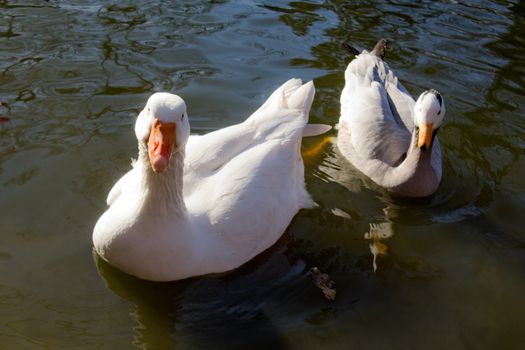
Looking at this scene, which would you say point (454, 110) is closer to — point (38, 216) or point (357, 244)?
point (357, 244)

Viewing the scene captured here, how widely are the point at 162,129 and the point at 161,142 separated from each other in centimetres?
8

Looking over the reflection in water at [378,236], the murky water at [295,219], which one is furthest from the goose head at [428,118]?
the reflection in water at [378,236]

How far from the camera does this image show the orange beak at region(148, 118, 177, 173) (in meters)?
3.38

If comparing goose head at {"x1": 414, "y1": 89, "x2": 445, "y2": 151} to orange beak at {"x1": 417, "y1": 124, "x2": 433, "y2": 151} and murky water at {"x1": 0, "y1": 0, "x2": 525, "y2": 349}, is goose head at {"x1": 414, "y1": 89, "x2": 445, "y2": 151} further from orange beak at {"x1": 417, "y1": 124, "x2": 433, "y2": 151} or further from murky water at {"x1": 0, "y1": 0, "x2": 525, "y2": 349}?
murky water at {"x1": 0, "y1": 0, "x2": 525, "y2": 349}

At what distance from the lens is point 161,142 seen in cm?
343

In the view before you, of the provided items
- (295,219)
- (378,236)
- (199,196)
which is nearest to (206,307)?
(199,196)

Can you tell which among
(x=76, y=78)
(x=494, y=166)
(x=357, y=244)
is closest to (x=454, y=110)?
(x=494, y=166)

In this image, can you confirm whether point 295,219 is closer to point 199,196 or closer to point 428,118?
point 199,196

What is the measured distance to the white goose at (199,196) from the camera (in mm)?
3662

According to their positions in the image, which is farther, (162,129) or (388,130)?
(388,130)

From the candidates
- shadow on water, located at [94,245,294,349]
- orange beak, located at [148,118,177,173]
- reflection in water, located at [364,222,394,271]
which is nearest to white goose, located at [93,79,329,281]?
orange beak, located at [148,118,177,173]

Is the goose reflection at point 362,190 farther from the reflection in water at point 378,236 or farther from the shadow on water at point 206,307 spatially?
the shadow on water at point 206,307

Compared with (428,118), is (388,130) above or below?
below

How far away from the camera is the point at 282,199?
4.66 meters
